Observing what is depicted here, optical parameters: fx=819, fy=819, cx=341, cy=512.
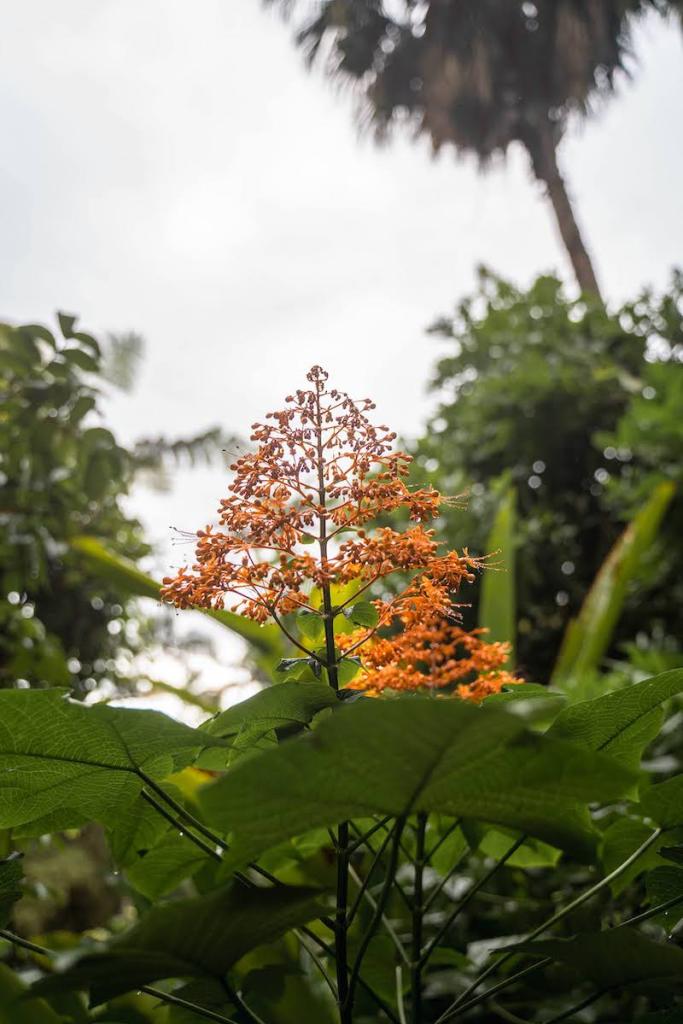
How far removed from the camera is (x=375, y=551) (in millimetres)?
740

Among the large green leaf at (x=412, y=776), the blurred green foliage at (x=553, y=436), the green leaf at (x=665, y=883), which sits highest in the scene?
the blurred green foliage at (x=553, y=436)

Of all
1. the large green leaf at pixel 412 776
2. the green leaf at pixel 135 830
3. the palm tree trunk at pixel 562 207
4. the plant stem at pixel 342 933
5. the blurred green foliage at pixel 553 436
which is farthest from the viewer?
the palm tree trunk at pixel 562 207

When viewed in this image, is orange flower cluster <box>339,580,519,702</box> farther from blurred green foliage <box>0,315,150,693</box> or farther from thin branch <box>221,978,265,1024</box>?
blurred green foliage <box>0,315,150,693</box>

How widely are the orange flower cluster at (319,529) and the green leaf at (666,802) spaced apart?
0.26 meters

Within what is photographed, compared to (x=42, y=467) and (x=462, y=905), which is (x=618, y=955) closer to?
(x=462, y=905)

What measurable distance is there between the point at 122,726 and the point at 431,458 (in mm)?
3518

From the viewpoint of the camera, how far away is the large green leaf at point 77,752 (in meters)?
0.61

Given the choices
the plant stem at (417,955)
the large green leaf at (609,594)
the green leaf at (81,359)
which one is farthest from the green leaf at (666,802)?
the large green leaf at (609,594)

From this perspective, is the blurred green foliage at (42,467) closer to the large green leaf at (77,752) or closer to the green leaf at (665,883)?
the large green leaf at (77,752)

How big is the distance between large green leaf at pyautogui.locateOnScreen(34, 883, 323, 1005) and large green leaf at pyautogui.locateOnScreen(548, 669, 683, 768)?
0.28 metres

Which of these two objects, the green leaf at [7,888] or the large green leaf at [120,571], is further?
the large green leaf at [120,571]

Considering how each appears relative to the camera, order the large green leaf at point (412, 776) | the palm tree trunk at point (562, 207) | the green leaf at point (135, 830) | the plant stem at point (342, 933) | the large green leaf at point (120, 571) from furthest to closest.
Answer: the palm tree trunk at point (562, 207), the large green leaf at point (120, 571), the green leaf at point (135, 830), the plant stem at point (342, 933), the large green leaf at point (412, 776)

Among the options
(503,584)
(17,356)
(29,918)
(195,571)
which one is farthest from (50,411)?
(29,918)

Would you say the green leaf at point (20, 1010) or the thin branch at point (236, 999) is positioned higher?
the green leaf at point (20, 1010)
